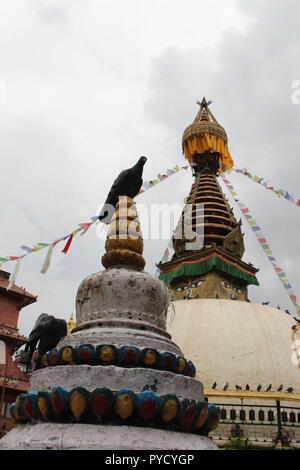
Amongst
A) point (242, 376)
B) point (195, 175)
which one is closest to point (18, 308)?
point (242, 376)

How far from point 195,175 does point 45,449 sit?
2540cm

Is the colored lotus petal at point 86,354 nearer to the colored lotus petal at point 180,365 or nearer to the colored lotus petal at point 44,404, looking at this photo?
the colored lotus petal at point 44,404

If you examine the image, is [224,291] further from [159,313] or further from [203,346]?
[159,313]

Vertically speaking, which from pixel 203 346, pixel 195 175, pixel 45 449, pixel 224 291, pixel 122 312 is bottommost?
pixel 45 449

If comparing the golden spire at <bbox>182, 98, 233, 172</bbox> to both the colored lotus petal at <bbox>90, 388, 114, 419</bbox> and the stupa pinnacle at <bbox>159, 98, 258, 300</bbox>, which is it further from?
the colored lotus petal at <bbox>90, 388, 114, 419</bbox>

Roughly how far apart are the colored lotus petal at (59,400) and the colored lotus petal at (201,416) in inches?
37.0

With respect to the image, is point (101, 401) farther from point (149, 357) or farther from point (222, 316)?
point (222, 316)

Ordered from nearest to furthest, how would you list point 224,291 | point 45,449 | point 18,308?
point 45,449
point 18,308
point 224,291

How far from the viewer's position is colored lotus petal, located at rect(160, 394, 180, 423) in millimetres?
2771

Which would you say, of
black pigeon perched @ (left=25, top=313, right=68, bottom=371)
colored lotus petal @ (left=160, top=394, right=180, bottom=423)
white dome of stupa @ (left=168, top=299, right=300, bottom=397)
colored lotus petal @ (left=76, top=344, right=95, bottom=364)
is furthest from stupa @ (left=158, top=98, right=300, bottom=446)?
colored lotus petal @ (left=160, top=394, right=180, bottom=423)

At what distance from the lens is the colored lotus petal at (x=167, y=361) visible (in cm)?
318

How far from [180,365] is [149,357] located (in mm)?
315

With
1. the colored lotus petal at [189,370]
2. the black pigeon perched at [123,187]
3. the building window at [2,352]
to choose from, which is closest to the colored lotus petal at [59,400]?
the colored lotus petal at [189,370]

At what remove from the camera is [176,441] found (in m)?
2.80
